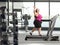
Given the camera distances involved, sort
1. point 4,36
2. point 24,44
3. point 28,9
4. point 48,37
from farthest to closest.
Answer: point 28,9 → point 48,37 → point 24,44 → point 4,36

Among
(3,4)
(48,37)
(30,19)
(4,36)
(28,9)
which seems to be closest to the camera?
(3,4)

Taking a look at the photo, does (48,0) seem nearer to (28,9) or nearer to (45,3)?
(45,3)

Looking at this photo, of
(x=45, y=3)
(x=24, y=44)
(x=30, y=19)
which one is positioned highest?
(x=45, y=3)

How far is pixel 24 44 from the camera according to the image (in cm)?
787

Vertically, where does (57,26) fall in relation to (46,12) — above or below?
below

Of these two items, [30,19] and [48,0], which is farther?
[48,0]

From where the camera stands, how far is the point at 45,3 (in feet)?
45.5

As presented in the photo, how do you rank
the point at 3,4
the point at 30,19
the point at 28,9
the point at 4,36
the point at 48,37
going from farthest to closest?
the point at 28,9, the point at 30,19, the point at 48,37, the point at 4,36, the point at 3,4

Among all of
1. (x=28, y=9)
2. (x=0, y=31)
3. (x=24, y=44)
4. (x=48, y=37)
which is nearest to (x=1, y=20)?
(x=0, y=31)

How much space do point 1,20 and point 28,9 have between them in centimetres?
1061

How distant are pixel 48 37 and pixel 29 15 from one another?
155 inches

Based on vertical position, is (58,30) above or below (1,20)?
below

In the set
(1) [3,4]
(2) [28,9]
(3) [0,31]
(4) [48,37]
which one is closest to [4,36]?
(3) [0,31]

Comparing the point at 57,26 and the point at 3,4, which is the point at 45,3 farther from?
the point at 3,4
